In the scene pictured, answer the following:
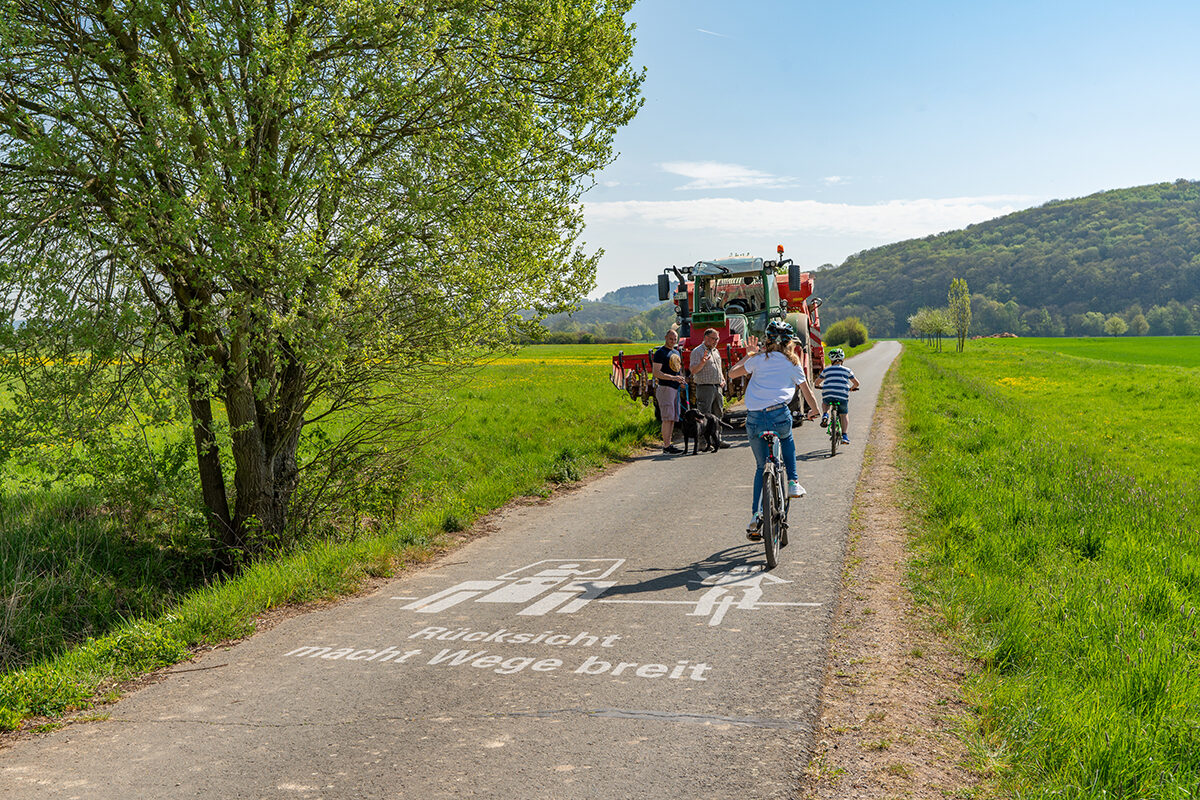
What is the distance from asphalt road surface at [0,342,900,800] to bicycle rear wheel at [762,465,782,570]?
22 cm

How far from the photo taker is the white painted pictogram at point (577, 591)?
6199mm

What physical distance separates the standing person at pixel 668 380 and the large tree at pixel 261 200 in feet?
18.0

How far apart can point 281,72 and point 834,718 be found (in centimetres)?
639

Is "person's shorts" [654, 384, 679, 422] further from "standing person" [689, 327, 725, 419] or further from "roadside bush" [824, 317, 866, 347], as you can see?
"roadside bush" [824, 317, 866, 347]

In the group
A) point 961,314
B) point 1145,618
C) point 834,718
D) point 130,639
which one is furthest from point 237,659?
point 961,314

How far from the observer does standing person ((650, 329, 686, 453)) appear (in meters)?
14.6

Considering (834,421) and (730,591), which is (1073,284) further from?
(730,591)

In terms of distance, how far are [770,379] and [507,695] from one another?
13.6 feet

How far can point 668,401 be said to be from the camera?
1504 centimetres

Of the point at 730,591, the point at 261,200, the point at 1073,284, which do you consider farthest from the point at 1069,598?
the point at 1073,284

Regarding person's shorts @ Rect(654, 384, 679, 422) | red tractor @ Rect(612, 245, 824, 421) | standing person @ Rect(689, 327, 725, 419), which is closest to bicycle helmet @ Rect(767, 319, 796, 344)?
standing person @ Rect(689, 327, 725, 419)

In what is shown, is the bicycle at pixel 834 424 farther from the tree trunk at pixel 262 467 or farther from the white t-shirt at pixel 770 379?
the tree trunk at pixel 262 467

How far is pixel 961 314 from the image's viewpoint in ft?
221

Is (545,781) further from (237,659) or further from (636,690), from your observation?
(237,659)
